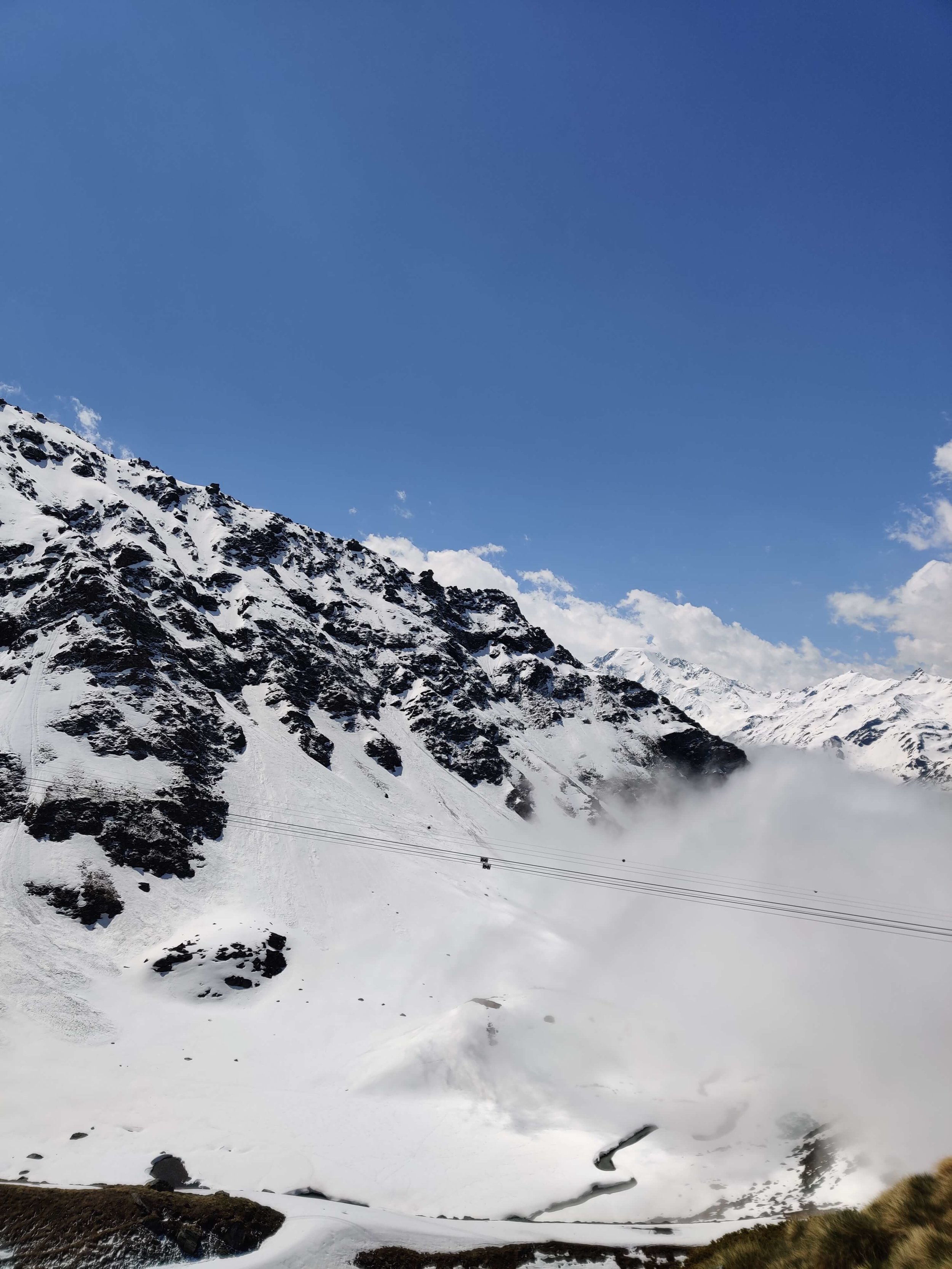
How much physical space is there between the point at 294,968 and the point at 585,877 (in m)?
78.8

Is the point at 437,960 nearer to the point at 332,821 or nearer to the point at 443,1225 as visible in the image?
the point at 332,821

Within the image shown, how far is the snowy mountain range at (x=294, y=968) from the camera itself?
4116 centimetres

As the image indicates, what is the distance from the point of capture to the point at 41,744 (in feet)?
304

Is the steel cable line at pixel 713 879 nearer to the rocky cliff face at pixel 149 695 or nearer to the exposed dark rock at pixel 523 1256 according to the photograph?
the rocky cliff face at pixel 149 695

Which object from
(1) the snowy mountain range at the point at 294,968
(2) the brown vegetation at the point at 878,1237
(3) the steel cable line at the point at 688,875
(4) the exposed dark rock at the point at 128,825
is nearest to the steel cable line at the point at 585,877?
(1) the snowy mountain range at the point at 294,968

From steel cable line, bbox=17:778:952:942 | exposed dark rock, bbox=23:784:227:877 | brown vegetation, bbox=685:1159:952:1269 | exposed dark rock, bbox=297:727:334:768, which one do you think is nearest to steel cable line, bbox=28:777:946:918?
steel cable line, bbox=17:778:952:942

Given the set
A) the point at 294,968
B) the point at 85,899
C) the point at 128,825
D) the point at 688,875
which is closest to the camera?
the point at 294,968

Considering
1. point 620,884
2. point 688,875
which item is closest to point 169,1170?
point 620,884

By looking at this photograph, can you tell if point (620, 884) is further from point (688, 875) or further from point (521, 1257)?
point (521, 1257)

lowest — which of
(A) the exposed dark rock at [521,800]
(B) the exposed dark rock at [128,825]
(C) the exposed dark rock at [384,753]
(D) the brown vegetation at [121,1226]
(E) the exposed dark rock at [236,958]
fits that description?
(D) the brown vegetation at [121,1226]

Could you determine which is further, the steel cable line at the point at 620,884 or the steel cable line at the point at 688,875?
the steel cable line at the point at 688,875

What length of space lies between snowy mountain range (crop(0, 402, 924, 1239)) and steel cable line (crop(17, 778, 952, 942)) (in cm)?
101

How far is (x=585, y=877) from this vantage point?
445ft

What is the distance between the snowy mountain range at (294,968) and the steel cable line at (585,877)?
3.32ft
